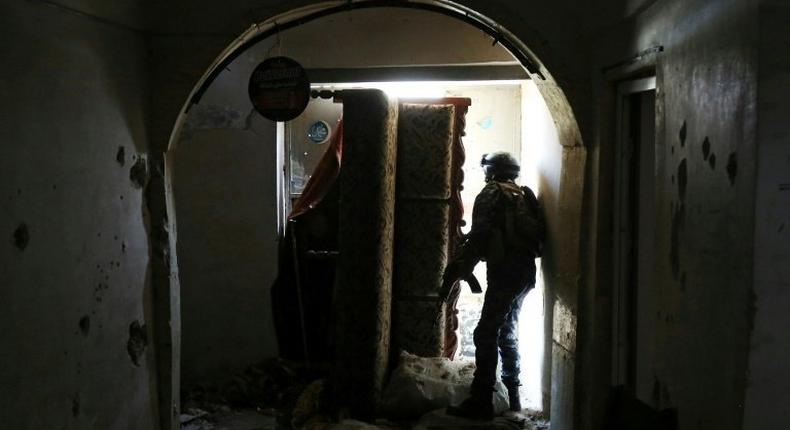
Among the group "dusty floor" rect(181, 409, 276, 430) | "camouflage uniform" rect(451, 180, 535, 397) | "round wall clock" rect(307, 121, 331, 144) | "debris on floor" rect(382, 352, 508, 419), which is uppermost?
"round wall clock" rect(307, 121, 331, 144)

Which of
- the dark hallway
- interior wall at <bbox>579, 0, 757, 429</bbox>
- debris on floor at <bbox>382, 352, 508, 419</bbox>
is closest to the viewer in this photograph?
interior wall at <bbox>579, 0, 757, 429</bbox>

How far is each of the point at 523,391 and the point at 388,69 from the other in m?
2.84

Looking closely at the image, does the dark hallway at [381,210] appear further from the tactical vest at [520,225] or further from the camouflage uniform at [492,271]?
the camouflage uniform at [492,271]

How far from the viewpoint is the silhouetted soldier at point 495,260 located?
5578 mm

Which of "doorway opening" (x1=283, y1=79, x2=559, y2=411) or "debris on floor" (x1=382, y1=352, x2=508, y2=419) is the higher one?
"doorway opening" (x1=283, y1=79, x2=559, y2=411)

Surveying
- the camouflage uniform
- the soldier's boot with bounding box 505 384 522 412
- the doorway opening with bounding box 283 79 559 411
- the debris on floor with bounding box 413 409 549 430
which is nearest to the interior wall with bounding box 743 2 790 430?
the debris on floor with bounding box 413 409 549 430

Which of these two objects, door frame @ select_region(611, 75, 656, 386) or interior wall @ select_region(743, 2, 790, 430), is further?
door frame @ select_region(611, 75, 656, 386)

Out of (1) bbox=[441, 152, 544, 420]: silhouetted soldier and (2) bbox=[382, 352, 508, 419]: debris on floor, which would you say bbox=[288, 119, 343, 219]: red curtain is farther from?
(2) bbox=[382, 352, 508, 419]: debris on floor

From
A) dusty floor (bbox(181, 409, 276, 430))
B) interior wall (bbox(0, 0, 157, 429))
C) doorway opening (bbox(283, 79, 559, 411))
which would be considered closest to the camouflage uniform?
doorway opening (bbox(283, 79, 559, 411))

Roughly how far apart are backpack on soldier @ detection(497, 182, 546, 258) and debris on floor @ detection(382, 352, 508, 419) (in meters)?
1.06

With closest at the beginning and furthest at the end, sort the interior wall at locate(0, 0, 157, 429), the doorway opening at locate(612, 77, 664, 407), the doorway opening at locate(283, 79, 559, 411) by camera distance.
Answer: the interior wall at locate(0, 0, 157, 429)
the doorway opening at locate(612, 77, 664, 407)
the doorway opening at locate(283, 79, 559, 411)

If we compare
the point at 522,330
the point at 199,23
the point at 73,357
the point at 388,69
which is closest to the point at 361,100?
the point at 388,69

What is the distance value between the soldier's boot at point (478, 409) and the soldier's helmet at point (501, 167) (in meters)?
1.61

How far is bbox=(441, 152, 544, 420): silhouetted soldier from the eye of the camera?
5.58 meters
